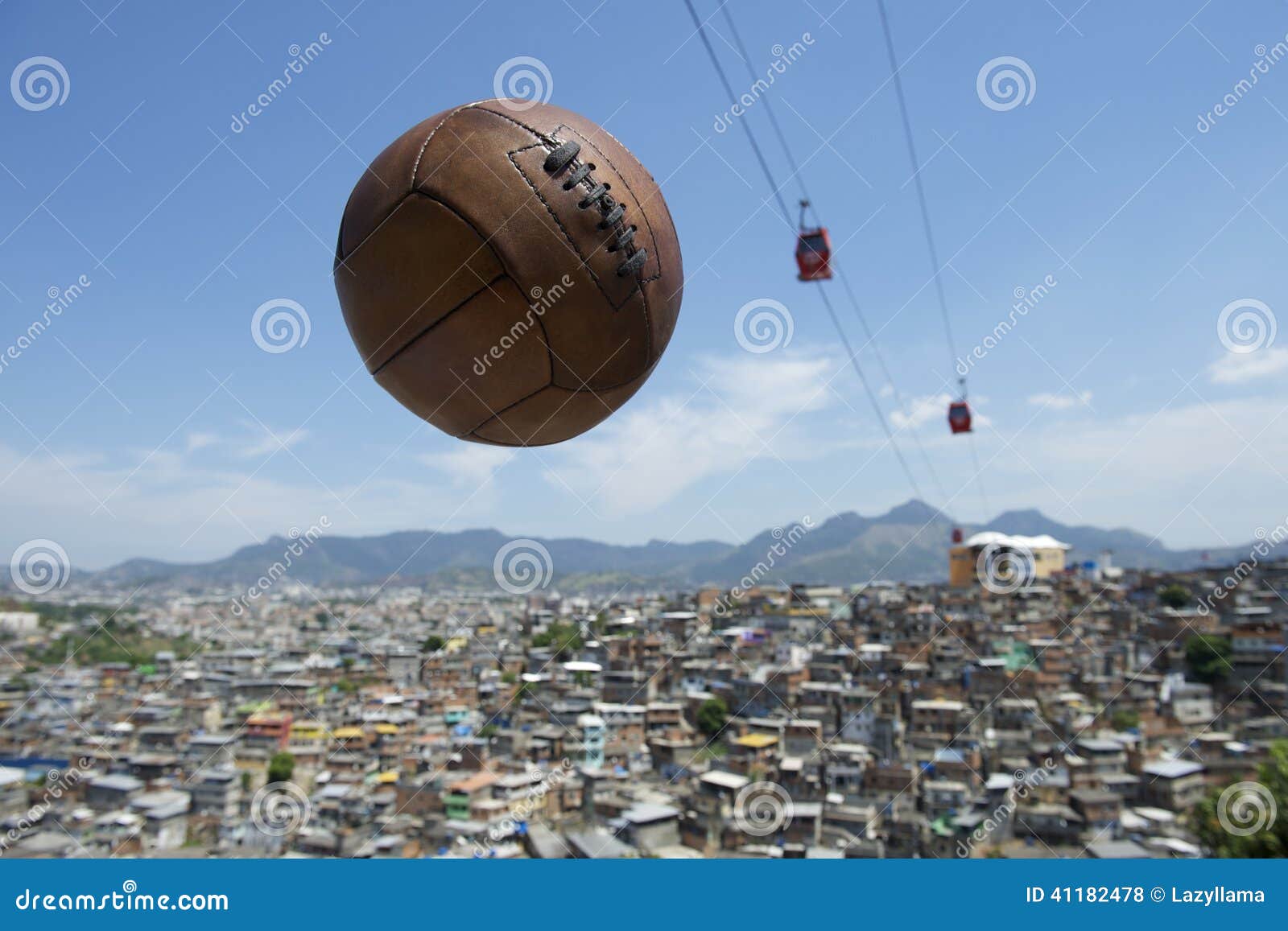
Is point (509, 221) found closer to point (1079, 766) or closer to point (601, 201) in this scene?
point (601, 201)

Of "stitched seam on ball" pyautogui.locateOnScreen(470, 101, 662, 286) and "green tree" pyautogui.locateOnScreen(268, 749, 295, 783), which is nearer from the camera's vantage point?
"stitched seam on ball" pyautogui.locateOnScreen(470, 101, 662, 286)

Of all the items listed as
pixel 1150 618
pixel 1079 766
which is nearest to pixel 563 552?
pixel 1150 618

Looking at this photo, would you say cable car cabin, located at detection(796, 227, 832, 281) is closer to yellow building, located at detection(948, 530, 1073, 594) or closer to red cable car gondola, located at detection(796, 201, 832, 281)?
red cable car gondola, located at detection(796, 201, 832, 281)
